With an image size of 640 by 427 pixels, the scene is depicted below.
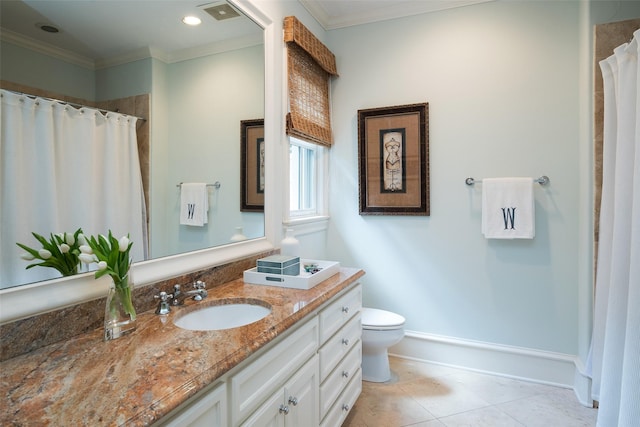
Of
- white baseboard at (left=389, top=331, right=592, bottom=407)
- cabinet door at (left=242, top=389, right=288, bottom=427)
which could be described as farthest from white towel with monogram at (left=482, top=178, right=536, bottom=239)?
cabinet door at (left=242, top=389, right=288, bottom=427)

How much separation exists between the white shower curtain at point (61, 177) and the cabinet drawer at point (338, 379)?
0.96 metres

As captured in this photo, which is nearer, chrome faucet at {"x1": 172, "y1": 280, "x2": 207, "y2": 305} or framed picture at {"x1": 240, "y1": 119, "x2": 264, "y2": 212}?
chrome faucet at {"x1": 172, "y1": 280, "x2": 207, "y2": 305}

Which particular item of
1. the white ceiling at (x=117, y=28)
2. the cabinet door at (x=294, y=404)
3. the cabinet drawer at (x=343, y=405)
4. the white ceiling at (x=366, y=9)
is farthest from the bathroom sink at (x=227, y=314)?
the white ceiling at (x=366, y=9)

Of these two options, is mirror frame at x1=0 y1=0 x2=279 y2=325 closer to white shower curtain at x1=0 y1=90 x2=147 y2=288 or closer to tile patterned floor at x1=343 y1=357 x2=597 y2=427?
white shower curtain at x1=0 y1=90 x2=147 y2=288

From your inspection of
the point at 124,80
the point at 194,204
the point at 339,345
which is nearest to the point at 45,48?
the point at 124,80

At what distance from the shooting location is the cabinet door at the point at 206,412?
79 centimetres

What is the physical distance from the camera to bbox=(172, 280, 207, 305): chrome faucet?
1341 millimetres

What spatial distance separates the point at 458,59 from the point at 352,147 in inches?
38.2

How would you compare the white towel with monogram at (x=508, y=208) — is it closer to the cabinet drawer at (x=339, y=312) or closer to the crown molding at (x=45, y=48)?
the cabinet drawer at (x=339, y=312)

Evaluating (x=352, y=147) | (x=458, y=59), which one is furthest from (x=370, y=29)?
(x=352, y=147)

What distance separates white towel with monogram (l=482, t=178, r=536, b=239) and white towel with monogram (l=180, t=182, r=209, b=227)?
71.2 inches

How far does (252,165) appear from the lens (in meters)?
1.94

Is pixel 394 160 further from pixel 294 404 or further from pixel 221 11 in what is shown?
pixel 294 404

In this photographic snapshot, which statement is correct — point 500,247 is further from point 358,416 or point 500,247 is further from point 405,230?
point 358,416
